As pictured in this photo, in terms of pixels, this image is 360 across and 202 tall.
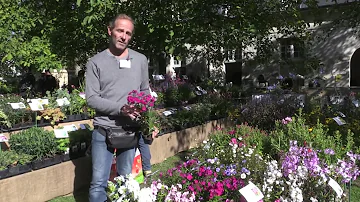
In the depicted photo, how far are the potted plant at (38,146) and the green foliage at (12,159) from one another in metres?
0.09

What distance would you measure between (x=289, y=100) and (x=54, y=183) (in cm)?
530

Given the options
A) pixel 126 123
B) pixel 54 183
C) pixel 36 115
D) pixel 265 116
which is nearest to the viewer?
pixel 126 123

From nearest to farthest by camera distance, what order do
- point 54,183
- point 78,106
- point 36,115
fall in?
1. point 54,183
2. point 36,115
3. point 78,106

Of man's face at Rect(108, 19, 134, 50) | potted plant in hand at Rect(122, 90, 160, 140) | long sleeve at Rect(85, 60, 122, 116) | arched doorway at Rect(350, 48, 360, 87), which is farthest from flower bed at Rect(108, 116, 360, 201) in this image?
arched doorway at Rect(350, 48, 360, 87)

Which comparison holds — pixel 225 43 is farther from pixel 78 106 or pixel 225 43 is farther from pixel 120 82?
pixel 120 82

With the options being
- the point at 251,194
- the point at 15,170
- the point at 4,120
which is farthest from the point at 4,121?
the point at 251,194

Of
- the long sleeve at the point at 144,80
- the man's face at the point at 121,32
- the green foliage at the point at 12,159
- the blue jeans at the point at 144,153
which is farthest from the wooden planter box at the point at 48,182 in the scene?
the man's face at the point at 121,32

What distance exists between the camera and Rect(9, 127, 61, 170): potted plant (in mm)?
3836

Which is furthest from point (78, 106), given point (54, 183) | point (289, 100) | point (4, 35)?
point (289, 100)

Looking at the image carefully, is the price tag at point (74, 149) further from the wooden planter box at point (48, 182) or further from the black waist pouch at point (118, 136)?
the black waist pouch at point (118, 136)

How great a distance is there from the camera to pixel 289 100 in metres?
7.32

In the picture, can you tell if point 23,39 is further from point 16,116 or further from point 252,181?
point 252,181

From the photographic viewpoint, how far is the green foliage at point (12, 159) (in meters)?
3.47

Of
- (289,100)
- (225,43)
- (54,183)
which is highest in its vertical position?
(225,43)
